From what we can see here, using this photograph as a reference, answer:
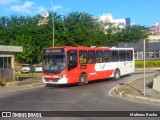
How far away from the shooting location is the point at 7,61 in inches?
1222

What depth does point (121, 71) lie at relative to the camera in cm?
3206

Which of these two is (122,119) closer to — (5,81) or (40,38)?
(5,81)

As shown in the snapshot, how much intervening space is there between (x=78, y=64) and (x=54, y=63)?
5.81ft

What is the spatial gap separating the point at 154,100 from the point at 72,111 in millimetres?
4910

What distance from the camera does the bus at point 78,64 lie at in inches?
972

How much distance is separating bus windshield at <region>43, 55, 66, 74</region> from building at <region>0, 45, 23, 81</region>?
5433 mm

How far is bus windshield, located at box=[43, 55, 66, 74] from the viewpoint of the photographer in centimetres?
2464

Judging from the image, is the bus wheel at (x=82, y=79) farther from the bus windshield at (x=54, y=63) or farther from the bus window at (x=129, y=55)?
the bus window at (x=129, y=55)

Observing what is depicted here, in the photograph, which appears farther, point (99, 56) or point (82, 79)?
point (99, 56)

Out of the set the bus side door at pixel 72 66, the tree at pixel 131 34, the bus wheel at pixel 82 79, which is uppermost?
the tree at pixel 131 34

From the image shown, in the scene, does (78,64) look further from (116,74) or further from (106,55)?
(116,74)

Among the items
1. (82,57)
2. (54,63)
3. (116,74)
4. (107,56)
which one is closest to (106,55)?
(107,56)

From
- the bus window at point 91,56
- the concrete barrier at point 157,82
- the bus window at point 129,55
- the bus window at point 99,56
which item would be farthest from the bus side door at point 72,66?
the bus window at point 129,55

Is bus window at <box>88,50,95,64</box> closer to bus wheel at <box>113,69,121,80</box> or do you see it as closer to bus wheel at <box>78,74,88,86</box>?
bus wheel at <box>78,74,88,86</box>
